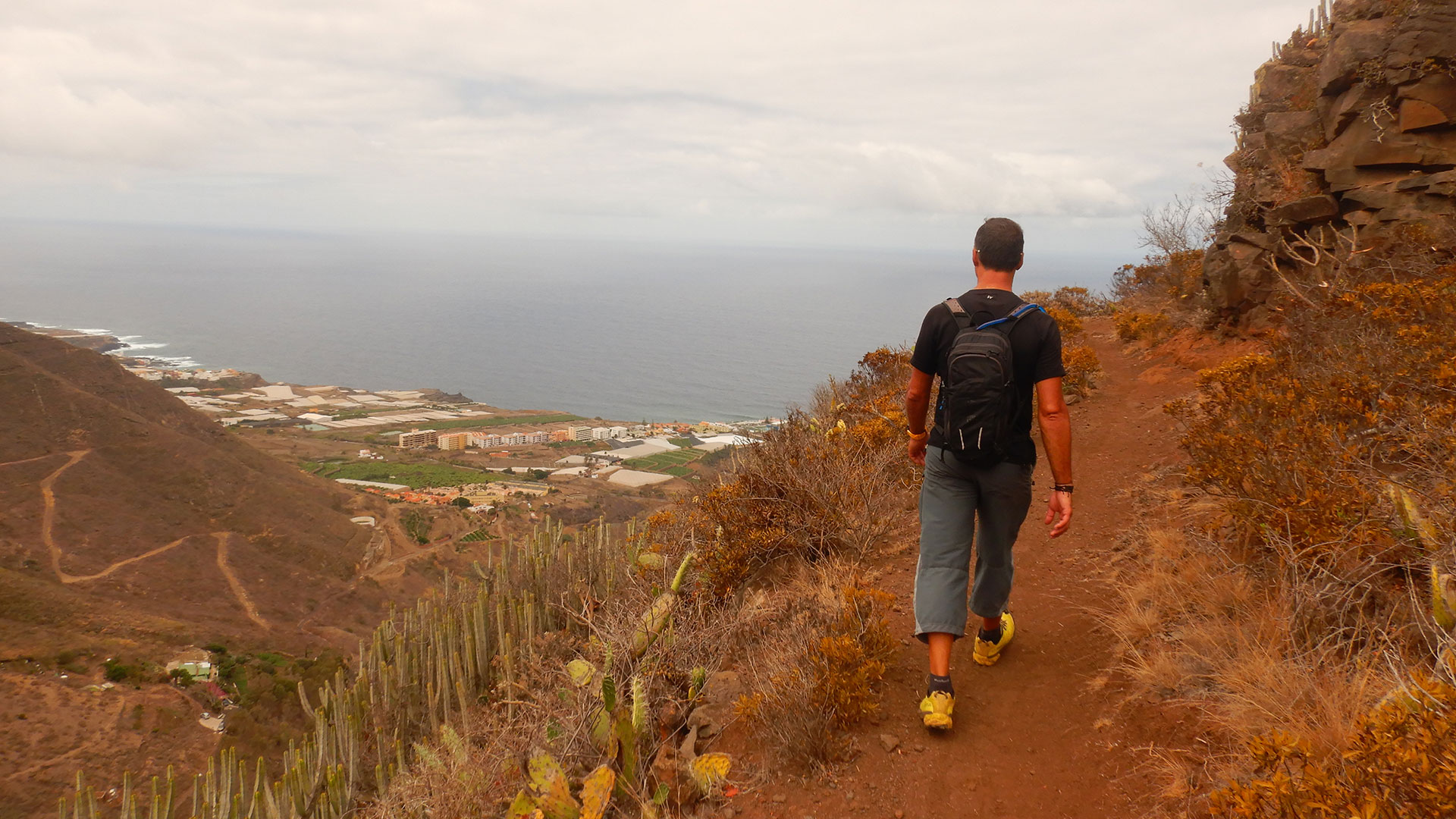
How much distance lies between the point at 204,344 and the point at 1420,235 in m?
124

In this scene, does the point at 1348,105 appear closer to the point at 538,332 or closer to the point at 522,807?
the point at 522,807

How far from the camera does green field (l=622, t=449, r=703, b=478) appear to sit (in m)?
38.1

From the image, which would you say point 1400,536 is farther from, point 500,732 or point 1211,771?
point 500,732

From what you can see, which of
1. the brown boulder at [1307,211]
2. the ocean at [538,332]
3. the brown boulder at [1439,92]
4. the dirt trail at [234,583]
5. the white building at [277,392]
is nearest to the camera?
the brown boulder at [1439,92]

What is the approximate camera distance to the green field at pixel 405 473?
117 ft

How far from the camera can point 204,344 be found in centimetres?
10319

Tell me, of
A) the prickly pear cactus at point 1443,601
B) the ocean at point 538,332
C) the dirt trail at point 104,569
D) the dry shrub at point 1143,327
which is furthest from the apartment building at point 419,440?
the prickly pear cactus at point 1443,601

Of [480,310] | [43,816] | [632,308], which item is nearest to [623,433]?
[43,816]

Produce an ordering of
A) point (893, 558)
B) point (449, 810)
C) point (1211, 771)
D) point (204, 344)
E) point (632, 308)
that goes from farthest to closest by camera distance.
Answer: point (632, 308) → point (204, 344) → point (893, 558) → point (449, 810) → point (1211, 771)

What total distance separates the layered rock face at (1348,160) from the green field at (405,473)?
3219 centimetres

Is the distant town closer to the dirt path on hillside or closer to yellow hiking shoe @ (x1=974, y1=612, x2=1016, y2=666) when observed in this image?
the dirt path on hillside

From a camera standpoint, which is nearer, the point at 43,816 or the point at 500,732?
the point at 500,732

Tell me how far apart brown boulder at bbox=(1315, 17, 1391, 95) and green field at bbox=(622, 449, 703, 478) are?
96.6ft

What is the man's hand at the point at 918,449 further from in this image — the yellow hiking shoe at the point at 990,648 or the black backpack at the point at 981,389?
the yellow hiking shoe at the point at 990,648
